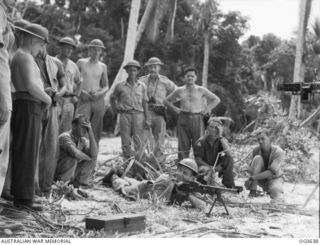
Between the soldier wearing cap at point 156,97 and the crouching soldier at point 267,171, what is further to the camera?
the soldier wearing cap at point 156,97

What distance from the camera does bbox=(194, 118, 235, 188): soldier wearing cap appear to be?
6659 millimetres

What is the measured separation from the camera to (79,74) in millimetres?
7277

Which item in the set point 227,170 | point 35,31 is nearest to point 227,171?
point 227,170

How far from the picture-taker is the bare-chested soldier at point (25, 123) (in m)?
4.67

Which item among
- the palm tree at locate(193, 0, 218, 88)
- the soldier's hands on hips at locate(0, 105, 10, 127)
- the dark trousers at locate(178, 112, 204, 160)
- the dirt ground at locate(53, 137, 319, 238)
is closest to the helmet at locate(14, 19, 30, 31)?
the soldier's hands on hips at locate(0, 105, 10, 127)

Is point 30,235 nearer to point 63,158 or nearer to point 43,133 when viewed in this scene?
point 43,133

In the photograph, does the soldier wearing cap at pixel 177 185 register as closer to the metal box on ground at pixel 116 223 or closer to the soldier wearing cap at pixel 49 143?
the soldier wearing cap at pixel 49 143

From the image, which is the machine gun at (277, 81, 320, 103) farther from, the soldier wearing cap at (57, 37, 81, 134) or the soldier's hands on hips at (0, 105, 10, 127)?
the soldier wearing cap at (57, 37, 81, 134)

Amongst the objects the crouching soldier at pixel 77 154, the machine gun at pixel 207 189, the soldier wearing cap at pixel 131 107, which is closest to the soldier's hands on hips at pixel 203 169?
the machine gun at pixel 207 189

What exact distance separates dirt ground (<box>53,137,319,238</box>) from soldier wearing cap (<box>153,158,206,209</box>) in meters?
0.15

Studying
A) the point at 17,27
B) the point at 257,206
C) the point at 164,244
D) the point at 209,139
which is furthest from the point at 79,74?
the point at 164,244

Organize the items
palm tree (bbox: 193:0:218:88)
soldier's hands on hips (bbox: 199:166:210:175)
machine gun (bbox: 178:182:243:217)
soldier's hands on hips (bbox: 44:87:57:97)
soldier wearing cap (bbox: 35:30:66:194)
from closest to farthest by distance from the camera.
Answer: machine gun (bbox: 178:182:243:217)
soldier's hands on hips (bbox: 44:87:57:97)
soldier wearing cap (bbox: 35:30:66:194)
soldier's hands on hips (bbox: 199:166:210:175)
palm tree (bbox: 193:0:218:88)

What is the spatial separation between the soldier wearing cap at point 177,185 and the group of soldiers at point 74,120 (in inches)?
0.5

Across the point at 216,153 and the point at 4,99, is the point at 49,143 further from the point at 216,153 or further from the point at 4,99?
the point at 216,153
